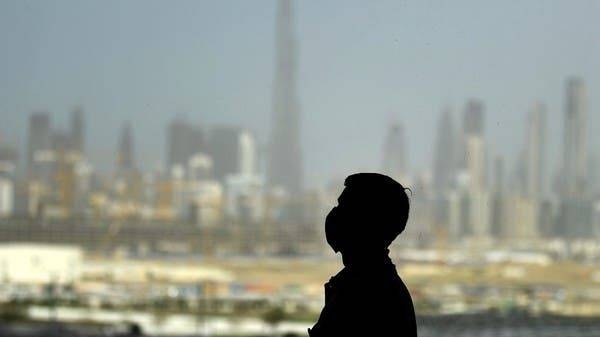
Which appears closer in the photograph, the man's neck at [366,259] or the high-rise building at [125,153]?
the man's neck at [366,259]

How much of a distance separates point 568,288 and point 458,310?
132 centimetres

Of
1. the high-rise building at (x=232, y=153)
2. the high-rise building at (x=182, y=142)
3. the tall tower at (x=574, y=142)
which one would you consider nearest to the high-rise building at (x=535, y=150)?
the tall tower at (x=574, y=142)

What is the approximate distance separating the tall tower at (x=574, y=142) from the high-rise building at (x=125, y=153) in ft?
17.3

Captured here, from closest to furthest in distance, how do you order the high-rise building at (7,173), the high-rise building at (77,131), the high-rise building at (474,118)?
the high-rise building at (474,118), the high-rise building at (77,131), the high-rise building at (7,173)

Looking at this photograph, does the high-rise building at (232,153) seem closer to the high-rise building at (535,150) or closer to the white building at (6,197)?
the white building at (6,197)

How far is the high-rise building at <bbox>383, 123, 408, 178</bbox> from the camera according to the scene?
13117 millimetres

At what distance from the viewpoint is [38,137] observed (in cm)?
1470

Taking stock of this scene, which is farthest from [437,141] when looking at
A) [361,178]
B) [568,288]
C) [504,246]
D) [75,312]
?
[361,178]

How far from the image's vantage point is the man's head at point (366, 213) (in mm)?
830

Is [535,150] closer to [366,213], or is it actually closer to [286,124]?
[286,124]

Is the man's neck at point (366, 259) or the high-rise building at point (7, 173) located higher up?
the high-rise building at point (7, 173)

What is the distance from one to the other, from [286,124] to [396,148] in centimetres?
139

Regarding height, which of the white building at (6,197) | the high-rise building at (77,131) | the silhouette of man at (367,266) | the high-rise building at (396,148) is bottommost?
the silhouette of man at (367,266)

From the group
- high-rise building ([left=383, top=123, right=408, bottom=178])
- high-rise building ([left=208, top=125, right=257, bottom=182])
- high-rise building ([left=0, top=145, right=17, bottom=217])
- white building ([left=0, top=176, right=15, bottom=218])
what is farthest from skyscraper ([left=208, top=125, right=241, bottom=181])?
white building ([left=0, top=176, right=15, bottom=218])
